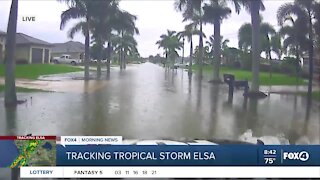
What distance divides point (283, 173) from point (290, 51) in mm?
819

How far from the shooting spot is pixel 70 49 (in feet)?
7.30

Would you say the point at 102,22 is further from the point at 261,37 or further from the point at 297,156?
the point at 297,156

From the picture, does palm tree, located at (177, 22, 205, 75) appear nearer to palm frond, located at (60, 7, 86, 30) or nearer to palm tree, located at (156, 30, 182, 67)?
palm tree, located at (156, 30, 182, 67)

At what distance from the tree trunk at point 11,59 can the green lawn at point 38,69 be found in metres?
0.04

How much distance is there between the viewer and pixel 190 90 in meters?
2.33

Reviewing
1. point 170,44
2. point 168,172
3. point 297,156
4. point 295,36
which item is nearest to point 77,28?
point 170,44

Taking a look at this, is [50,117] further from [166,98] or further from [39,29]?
[166,98]

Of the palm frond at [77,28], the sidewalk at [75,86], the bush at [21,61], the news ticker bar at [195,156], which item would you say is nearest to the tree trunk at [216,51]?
the news ticker bar at [195,156]

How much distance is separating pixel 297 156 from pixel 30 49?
73.4 inches

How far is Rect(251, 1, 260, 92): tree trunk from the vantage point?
2243 millimetres

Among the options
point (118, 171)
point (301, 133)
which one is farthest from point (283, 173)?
point (118, 171)

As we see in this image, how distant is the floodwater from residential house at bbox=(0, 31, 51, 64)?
→ 0.21 metres

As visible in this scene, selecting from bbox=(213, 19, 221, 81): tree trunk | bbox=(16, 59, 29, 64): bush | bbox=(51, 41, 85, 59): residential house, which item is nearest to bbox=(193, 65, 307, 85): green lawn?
bbox=(213, 19, 221, 81): tree trunk

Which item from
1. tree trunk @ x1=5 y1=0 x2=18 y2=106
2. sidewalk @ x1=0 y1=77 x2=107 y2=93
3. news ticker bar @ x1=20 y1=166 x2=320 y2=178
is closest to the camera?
tree trunk @ x1=5 y1=0 x2=18 y2=106
